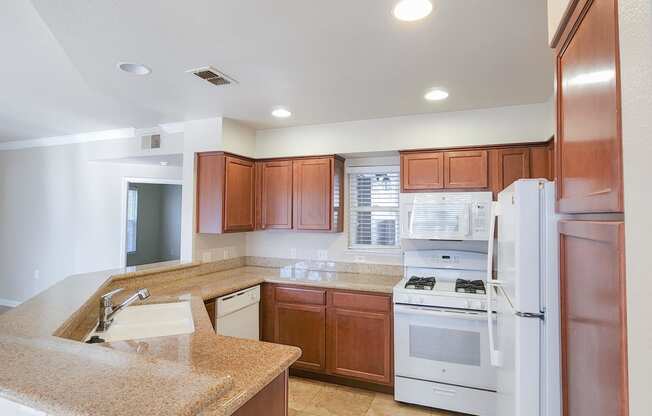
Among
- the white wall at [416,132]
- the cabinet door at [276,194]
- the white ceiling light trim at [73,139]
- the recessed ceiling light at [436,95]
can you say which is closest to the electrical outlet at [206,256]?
the cabinet door at [276,194]

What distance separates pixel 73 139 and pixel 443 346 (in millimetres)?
4968

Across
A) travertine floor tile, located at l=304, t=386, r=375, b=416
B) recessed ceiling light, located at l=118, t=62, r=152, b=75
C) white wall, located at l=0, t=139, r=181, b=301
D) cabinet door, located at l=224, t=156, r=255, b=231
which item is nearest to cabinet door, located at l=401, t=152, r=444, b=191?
cabinet door, located at l=224, t=156, r=255, b=231

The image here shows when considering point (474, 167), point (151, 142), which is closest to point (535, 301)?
point (474, 167)

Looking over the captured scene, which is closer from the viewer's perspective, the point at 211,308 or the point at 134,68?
the point at 134,68

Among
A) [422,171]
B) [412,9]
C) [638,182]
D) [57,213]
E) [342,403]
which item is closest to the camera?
[638,182]

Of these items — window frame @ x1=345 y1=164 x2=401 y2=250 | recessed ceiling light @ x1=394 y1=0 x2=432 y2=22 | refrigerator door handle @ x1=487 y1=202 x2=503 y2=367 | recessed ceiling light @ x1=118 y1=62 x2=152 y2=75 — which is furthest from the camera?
window frame @ x1=345 y1=164 x2=401 y2=250

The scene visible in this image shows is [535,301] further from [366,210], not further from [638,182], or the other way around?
[366,210]

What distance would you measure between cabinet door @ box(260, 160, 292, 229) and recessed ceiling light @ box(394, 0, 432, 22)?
218 centimetres

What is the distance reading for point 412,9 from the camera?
5.27ft

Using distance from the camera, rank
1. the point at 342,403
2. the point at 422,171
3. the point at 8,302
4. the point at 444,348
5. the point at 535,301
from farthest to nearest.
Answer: the point at 8,302, the point at 422,171, the point at 342,403, the point at 444,348, the point at 535,301

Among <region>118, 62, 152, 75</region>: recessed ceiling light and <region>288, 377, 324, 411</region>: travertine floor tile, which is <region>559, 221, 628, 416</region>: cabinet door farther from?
<region>118, 62, 152, 75</region>: recessed ceiling light

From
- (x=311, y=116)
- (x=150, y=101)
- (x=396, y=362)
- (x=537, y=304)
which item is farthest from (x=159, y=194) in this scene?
(x=537, y=304)

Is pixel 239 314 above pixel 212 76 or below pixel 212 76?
below

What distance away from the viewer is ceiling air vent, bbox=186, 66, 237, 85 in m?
2.29
